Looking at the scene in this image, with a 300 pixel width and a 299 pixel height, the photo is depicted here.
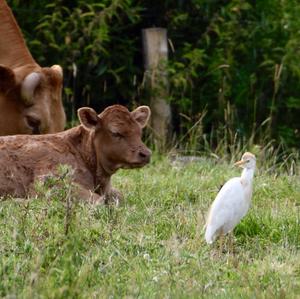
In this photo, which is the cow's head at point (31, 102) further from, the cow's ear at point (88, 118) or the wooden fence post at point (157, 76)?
the wooden fence post at point (157, 76)

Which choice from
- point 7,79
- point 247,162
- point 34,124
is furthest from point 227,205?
point 7,79

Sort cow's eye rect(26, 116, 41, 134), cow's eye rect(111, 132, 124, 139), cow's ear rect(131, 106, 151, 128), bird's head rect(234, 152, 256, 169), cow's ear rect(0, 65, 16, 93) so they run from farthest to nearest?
cow's ear rect(0, 65, 16, 93)
cow's eye rect(26, 116, 41, 134)
cow's ear rect(131, 106, 151, 128)
cow's eye rect(111, 132, 124, 139)
bird's head rect(234, 152, 256, 169)

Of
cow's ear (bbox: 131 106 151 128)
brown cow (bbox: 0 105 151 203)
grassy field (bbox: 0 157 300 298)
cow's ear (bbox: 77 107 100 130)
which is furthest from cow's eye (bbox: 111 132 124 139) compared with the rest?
grassy field (bbox: 0 157 300 298)

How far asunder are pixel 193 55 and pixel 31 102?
14.0 ft

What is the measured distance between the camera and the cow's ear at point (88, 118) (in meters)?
10.3

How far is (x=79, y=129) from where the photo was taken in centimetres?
1064

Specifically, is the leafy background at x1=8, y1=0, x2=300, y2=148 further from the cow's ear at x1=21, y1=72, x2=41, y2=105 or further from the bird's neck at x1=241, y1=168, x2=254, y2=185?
the bird's neck at x1=241, y1=168, x2=254, y2=185

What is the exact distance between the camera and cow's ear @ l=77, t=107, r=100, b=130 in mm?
10328

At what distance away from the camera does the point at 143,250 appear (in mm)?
8477

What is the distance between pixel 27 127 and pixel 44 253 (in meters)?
4.15

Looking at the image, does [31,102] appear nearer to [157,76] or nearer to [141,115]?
[141,115]

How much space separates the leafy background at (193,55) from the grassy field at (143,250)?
4845mm

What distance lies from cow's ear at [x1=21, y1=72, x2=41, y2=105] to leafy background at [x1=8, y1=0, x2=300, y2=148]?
3231mm

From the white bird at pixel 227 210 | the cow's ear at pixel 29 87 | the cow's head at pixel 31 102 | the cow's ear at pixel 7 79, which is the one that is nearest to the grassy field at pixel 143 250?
the white bird at pixel 227 210
